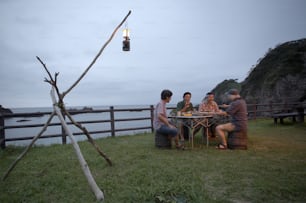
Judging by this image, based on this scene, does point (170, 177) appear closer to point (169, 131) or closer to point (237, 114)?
point (169, 131)

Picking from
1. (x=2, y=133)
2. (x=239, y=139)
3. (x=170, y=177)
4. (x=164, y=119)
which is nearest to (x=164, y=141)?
(x=164, y=119)

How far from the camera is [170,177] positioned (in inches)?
114

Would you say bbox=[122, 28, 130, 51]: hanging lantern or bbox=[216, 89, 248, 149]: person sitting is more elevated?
bbox=[122, 28, 130, 51]: hanging lantern

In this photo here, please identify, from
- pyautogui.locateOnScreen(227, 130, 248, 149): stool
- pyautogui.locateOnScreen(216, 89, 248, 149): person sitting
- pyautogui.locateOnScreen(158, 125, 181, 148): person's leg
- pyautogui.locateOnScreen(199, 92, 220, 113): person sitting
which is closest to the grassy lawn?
pyautogui.locateOnScreen(227, 130, 248, 149): stool

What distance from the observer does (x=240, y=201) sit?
2.13 metres

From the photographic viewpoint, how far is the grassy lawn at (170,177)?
2.31 m

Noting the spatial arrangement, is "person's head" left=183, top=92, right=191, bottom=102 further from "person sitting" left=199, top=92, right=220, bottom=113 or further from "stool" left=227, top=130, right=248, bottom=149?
"stool" left=227, top=130, right=248, bottom=149

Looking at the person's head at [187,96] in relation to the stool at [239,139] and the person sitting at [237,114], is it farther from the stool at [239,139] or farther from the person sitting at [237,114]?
the stool at [239,139]

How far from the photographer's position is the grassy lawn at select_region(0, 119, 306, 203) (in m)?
2.31

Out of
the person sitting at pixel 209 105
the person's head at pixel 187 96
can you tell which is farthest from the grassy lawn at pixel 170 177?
the person's head at pixel 187 96

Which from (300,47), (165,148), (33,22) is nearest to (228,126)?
(165,148)

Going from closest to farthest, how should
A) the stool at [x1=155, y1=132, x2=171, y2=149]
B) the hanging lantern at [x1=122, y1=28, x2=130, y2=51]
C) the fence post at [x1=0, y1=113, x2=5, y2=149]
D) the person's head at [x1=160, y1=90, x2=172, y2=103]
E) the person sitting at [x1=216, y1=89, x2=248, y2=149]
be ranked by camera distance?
the hanging lantern at [x1=122, y1=28, x2=130, y2=51] → the person sitting at [x1=216, y1=89, x2=248, y2=149] → the person's head at [x1=160, y1=90, x2=172, y2=103] → the stool at [x1=155, y1=132, x2=171, y2=149] → the fence post at [x1=0, y1=113, x2=5, y2=149]

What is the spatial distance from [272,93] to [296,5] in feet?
23.4

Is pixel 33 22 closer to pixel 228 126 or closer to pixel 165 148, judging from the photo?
pixel 165 148
